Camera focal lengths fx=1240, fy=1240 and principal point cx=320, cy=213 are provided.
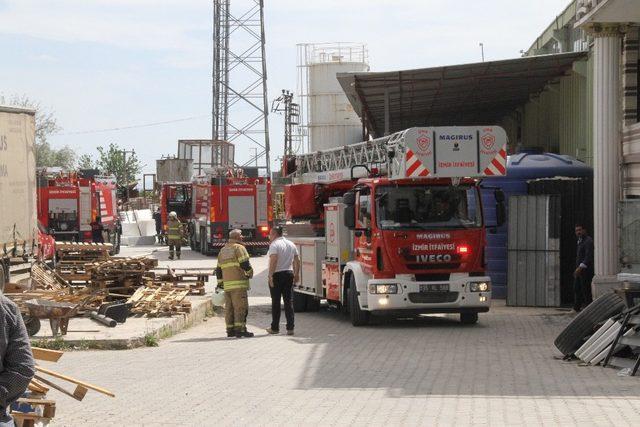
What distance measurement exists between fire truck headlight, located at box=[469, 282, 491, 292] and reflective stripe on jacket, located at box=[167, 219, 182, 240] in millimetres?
24976

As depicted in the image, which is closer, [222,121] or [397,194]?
[397,194]

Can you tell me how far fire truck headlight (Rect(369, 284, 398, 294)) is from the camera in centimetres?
1948

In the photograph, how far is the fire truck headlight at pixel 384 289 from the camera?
63.9 ft

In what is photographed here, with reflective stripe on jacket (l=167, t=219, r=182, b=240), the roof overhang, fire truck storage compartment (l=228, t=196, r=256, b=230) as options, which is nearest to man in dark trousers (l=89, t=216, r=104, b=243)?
reflective stripe on jacket (l=167, t=219, r=182, b=240)

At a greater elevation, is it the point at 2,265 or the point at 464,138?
the point at 464,138

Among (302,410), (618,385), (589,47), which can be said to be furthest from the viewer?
(589,47)

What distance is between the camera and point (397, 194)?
19797 mm

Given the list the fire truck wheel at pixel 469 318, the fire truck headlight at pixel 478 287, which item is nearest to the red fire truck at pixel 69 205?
the fire truck wheel at pixel 469 318

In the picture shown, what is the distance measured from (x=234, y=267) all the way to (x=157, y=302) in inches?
112

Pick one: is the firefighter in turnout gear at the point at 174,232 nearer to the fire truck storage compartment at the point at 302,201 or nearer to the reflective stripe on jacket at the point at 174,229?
the reflective stripe on jacket at the point at 174,229

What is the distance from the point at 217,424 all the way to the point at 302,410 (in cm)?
103

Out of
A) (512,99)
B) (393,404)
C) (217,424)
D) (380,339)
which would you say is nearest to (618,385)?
(393,404)

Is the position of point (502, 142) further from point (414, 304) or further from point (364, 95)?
point (364, 95)

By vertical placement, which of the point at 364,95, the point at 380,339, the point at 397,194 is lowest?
the point at 380,339
